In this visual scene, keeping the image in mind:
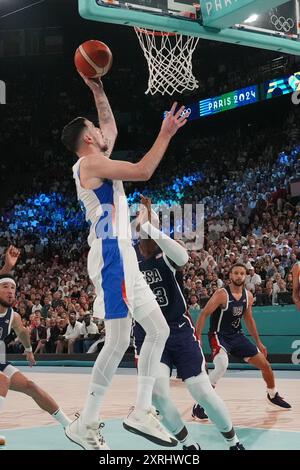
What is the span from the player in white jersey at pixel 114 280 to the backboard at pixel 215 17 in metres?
2.80

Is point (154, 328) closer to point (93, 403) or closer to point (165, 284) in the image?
point (93, 403)

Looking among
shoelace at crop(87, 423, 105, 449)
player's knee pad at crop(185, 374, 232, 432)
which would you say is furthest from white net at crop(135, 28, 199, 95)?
shoelace at crop(87, 423, 105, 449)

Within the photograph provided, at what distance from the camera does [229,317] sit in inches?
295

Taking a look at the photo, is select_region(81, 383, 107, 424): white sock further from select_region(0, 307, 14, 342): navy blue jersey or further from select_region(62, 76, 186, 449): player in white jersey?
select_region(0, 307, 14, 342): navy blue jersey

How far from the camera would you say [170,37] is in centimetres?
Answer: 862

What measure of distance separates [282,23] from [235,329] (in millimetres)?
3526

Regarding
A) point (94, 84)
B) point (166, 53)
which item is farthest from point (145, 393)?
point (166, 53)

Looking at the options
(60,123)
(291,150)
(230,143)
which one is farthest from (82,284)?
(60,123)

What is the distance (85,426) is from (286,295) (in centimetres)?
898

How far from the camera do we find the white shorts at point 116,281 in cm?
413

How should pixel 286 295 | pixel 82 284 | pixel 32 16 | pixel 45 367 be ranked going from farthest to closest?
1. pixel 32 16
2. pixel 82 284
3. pixel 45 367
4. pixel 286 295

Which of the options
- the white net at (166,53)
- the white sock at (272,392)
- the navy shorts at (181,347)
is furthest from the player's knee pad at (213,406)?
the white net at (166,53)

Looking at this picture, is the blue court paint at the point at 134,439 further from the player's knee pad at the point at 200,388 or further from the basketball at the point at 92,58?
the basketball at the point at 92,58

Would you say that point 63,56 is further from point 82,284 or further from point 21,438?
point 21,438
